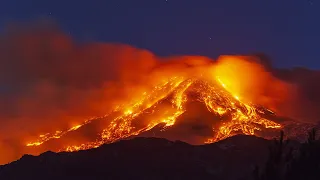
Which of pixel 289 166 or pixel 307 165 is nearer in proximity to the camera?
pixel 307 165

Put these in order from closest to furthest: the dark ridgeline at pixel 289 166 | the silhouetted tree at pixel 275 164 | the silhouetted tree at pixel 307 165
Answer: the silhouetted tree at pixel 275 164, the dark ridgeline at pixel 289 166, the silhouetted tree at pixel 307 165

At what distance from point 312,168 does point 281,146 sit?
2.82 meters

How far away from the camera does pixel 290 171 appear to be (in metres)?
45.4

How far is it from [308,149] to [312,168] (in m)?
2.05

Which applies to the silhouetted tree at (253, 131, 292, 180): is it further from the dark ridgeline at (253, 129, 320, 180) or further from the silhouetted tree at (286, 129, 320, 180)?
the silhouetted tree at (286, 129, 320, 180)

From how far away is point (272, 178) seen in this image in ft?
146

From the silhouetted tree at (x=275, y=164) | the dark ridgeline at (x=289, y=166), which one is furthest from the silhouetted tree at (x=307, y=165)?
the silhouetted tree at (x=275, y=164)

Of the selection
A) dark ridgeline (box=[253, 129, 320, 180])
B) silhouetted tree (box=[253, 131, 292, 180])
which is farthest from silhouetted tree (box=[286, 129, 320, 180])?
silhouetted tree (box=[253, 131, 292, 180])

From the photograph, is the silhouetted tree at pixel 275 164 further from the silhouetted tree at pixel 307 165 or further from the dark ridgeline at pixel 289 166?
the silhouetted tree at pixel 307 165

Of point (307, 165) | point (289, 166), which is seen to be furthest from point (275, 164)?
point (307, 165)

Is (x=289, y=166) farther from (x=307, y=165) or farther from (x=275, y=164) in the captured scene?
(x=275, y=164)

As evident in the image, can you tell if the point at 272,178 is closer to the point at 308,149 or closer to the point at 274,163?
the point at 274,163

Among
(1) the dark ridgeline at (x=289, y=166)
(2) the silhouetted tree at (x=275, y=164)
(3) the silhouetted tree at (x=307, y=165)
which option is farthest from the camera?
(3) the silhouetted tree at (x=307, y=165)

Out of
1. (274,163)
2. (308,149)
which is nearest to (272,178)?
(274,163)
